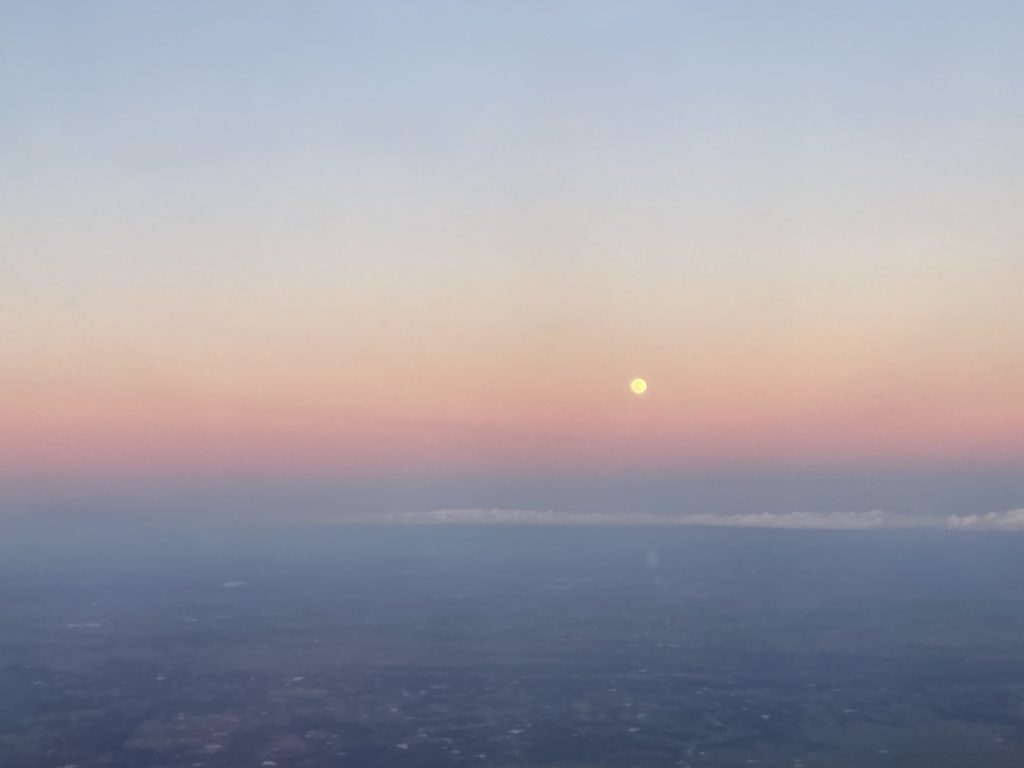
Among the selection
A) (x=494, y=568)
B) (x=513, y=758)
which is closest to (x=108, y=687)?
(x=513, y=758)

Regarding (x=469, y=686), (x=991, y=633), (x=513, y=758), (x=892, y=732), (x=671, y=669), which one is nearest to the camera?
(x=513, y=758)

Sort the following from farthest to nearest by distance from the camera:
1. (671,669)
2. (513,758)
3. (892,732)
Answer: (671,669) → (892,732) → (513,758)

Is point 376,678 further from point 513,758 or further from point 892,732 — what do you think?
point 892,732

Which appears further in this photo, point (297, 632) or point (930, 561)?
point (930, 561)

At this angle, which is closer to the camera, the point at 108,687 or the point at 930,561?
the point at 108,687

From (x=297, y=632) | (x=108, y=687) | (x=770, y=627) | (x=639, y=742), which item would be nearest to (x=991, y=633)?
(x=770, y=627)

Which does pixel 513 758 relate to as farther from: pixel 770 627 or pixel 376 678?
pixel 770 627
